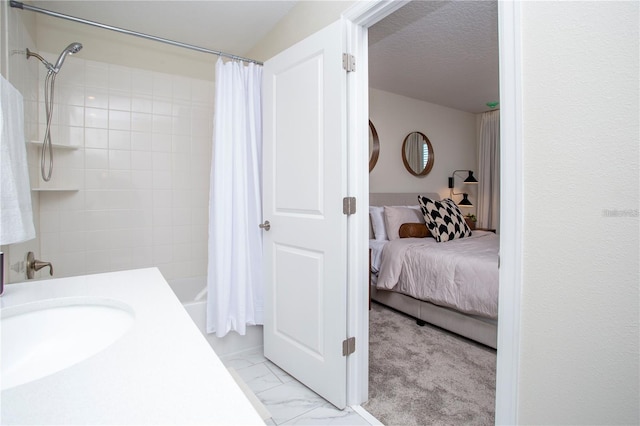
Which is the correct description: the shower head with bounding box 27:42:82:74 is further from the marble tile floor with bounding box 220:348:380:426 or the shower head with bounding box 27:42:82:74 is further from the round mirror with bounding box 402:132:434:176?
the round mirror with bounding box 402:132:434:176

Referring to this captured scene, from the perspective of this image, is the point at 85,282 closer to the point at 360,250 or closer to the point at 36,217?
the point at 360,250

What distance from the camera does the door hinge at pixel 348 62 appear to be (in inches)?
66.3

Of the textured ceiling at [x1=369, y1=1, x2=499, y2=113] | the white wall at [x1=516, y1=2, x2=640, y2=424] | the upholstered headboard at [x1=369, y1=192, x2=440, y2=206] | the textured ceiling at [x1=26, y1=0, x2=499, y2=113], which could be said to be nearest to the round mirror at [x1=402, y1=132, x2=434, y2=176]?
the upholstered headboard at [x1=369, y1=192, x2=440, y2=206]

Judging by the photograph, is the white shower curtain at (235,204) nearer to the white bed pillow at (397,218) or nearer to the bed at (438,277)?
the bed at (438,277)

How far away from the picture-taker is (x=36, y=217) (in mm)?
2303

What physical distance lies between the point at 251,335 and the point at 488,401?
1564 millimetres

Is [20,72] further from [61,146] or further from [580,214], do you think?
[580,214]

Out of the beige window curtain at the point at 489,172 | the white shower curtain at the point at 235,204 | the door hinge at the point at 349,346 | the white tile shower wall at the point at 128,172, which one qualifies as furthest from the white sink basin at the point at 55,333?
the beige window curtain at the point at 489,172

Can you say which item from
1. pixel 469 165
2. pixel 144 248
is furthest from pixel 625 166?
pixel 469 165

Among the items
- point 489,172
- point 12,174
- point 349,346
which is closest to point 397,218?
point 349,346

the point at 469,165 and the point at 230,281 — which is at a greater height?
the point at 469,165

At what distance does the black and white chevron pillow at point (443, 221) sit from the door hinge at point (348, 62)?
7.07 feet

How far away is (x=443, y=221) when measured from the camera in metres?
3.40

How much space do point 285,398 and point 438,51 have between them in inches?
124
